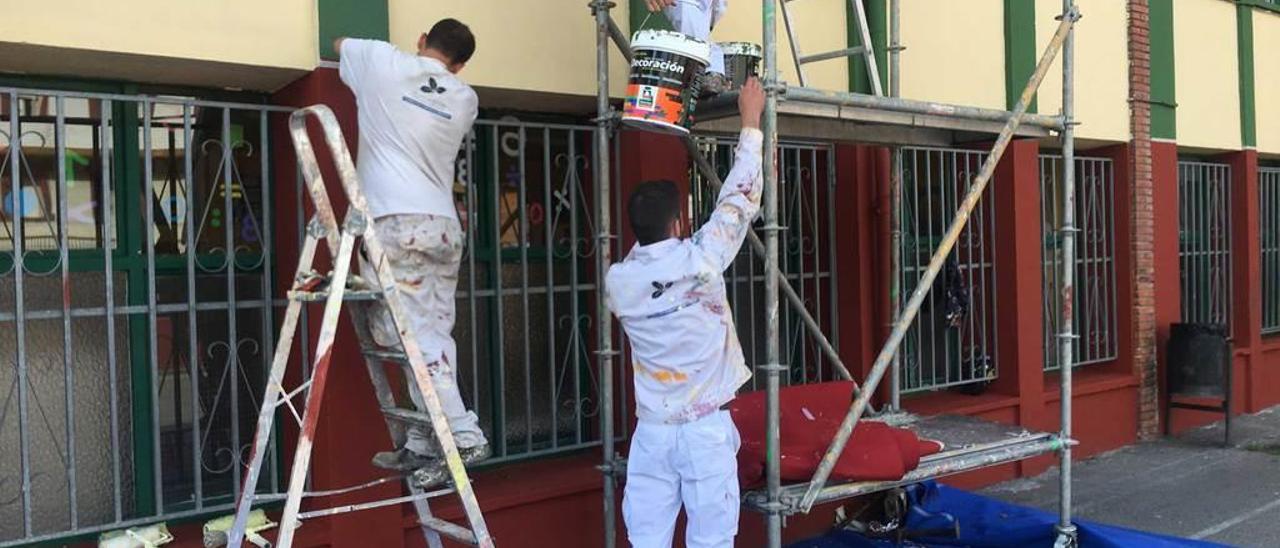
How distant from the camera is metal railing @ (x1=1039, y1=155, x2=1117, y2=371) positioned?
795cm

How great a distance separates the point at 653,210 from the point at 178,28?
185 cm

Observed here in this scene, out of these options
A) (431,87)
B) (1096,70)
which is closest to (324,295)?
(431,87)

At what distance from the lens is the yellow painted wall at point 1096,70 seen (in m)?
7.55

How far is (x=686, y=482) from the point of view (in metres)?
3.75

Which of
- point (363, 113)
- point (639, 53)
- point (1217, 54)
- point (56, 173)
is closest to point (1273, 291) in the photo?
point (1217, 54)

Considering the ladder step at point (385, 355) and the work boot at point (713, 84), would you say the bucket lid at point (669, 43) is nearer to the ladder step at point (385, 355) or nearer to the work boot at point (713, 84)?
the work boot at point (713, 84)

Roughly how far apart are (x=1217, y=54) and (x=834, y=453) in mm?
6933

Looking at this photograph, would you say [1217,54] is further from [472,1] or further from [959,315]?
[472,1]

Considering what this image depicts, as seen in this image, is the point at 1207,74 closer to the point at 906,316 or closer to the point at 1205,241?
the point at 1205,241

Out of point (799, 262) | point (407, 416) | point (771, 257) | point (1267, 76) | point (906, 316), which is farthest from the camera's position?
point (1267, 76)

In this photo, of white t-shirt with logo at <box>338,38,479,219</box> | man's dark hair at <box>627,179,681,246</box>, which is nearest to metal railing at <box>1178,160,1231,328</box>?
man's dark hair at <box>627,179,681,246</box>

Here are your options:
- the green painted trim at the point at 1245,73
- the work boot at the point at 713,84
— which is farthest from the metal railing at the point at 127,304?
the green painted trim at the point at 1245,73

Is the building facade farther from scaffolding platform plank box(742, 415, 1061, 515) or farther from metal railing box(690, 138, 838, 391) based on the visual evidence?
scaffolding platform plank box(742, 415, 1061, 515)

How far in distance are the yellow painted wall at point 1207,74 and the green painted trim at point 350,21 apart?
6901 millimetres
